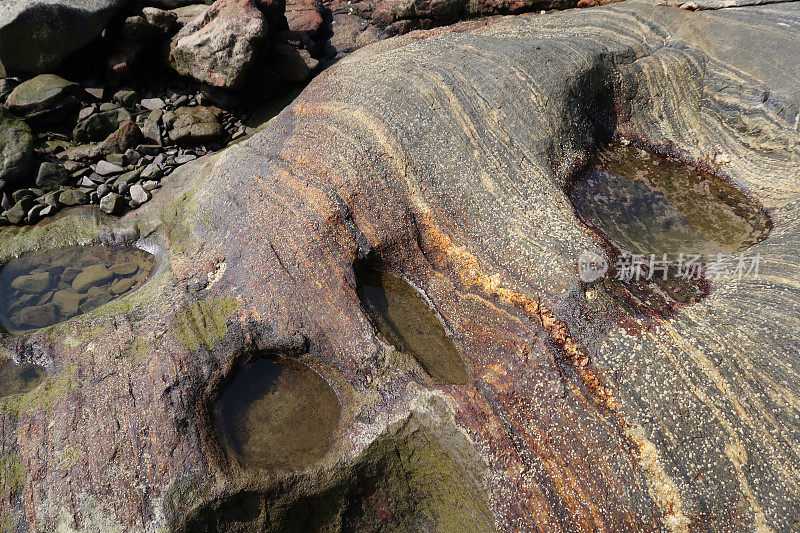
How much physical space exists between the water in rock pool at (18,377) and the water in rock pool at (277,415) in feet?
4.33

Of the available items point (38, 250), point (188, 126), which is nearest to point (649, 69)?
point (188, 126)

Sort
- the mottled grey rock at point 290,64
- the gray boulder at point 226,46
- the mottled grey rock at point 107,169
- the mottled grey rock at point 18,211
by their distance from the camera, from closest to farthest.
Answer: the mottled grey rock at point 18,211 < the mottled grey rock at point 107,169 < the gray boulder at point 226,46 < the mottled grey rock at point 290,64

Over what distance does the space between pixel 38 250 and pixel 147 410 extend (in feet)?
9.95

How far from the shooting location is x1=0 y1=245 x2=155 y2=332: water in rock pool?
4254 millimetres

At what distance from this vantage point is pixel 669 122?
5.26m

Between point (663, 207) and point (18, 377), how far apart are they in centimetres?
517

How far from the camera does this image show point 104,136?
6.37 meters

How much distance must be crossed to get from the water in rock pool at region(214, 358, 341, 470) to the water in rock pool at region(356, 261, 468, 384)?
0.58 meters

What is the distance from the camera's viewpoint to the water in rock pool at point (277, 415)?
3.03 m

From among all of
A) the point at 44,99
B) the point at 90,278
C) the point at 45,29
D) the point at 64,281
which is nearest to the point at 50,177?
the point at 44,99

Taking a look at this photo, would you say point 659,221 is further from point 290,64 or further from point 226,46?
point 226,46

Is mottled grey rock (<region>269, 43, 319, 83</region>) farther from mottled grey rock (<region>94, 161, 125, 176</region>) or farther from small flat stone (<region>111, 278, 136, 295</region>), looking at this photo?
small flat stone (<region>111, 278, 136, 295</region>)

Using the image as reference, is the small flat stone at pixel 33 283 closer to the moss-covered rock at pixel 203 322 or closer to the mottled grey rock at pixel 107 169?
the mottled grey rock at pixel 107 169

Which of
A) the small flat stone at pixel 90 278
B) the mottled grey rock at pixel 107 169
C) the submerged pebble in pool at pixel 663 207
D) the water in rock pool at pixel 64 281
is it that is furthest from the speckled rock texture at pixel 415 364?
the mottled grey rock at pixel 107 169
